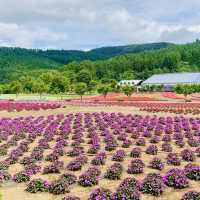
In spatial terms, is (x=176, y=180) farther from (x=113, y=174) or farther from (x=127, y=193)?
(x=113, y=174)

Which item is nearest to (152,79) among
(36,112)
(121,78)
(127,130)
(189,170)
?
(121,78)

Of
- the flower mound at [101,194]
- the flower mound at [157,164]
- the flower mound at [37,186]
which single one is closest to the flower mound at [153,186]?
the flower mound at [101,194]

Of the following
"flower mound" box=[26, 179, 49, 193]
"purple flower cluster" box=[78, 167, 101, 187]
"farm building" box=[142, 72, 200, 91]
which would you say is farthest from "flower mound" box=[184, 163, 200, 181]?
"farm building" box=[142, 72, 200, 91]

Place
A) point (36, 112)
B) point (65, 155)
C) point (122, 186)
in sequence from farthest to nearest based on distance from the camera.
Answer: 1. point (36, 112)
2. point (65, 155)
3. point (122, 186)

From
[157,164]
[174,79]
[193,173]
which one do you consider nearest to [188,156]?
[157,164]

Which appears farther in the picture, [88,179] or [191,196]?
[88,179]

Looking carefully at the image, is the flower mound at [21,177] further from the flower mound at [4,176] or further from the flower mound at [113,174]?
the flower mound at [113,174]

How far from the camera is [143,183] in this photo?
14125 mm

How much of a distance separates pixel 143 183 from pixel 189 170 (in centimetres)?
279

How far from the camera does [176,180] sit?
1444 centimetres

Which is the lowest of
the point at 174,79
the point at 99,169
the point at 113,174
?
the point at 99,169

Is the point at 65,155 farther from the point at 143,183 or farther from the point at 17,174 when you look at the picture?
the point at 143,183

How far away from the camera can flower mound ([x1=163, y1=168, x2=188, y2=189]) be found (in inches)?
563

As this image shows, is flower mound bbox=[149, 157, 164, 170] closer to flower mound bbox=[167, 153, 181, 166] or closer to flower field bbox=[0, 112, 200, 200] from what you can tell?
flower field bbox=[0, 112, 200, 200]
